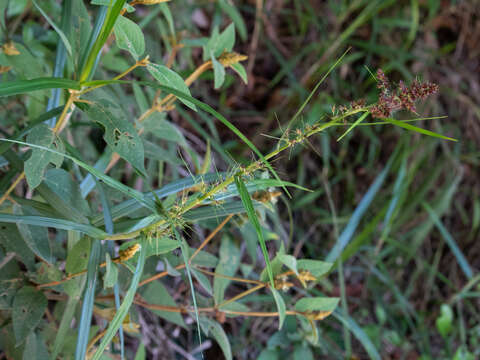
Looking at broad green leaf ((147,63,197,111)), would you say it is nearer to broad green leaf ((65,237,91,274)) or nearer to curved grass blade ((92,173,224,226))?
curved grass blade ((92,173,224,226))

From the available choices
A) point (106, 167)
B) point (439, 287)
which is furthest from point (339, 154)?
point (106, 167)

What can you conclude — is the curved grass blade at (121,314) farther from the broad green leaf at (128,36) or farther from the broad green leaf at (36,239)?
the broad green leaf at (128,36)

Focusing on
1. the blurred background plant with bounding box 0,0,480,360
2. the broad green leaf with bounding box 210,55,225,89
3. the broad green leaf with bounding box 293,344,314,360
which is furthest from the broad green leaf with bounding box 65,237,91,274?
the broad green leaf with bounding box 293,344,314,360

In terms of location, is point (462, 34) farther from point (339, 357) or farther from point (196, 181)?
point (196, 181)

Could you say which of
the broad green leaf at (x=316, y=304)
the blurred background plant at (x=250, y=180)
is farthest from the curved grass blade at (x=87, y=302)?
the broad green leaf at (x=316, y=304)

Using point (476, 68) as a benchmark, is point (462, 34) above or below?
above

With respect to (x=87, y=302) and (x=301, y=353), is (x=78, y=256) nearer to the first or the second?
(x=87, y=302)
